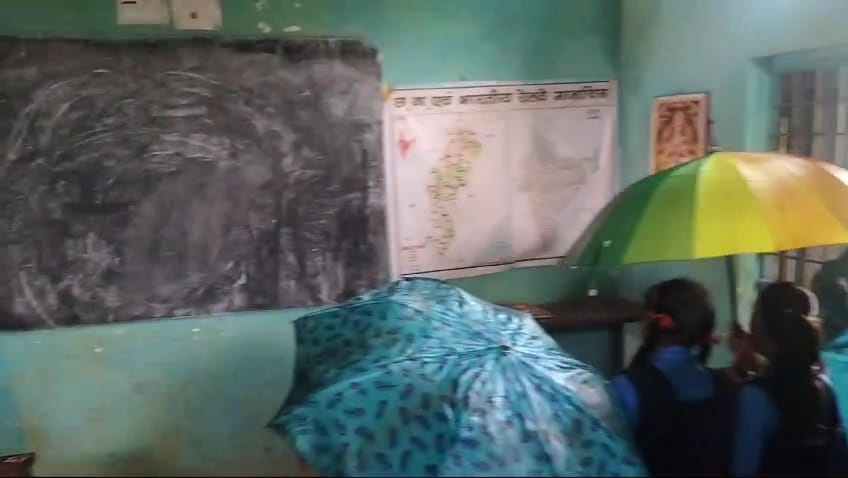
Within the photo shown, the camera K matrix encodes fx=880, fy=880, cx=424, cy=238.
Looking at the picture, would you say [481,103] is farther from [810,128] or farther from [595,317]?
[810,128]

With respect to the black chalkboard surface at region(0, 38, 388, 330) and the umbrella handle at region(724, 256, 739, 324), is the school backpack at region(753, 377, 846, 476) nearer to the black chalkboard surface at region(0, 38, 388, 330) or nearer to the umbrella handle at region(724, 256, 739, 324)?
the umbrella handle at region(724, 256, 739, 324)

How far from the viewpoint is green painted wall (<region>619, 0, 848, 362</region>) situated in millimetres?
2646

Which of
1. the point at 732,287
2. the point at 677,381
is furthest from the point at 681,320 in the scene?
the point at 732,287

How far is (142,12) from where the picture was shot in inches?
118

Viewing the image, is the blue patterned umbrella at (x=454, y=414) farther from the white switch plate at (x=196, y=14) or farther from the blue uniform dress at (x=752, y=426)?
the white switch plate at (x=196, y=14)

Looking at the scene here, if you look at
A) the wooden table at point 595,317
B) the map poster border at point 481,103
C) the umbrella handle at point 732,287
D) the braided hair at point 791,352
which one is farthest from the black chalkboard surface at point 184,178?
the braided hair at point 791,352

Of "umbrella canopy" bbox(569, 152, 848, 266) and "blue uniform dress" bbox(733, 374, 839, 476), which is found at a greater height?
"umbrella canopy" bbox(569, 152, 848, 266)

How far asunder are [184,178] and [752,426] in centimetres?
206

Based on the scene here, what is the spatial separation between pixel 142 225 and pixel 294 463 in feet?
5.36

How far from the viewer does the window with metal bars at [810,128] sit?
2637 millimetres

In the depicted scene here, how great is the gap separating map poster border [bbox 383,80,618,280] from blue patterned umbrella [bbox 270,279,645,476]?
1.48 m

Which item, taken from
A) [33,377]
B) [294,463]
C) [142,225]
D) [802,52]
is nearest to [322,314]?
[294,463]

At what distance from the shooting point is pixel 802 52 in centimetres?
269

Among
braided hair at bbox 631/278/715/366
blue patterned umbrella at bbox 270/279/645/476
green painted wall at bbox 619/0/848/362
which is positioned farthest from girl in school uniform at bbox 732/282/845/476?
green painted wall at bbox 619/0/848/362
